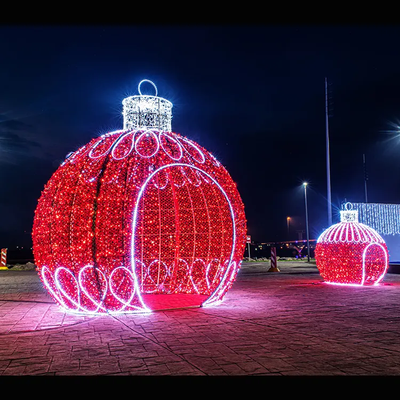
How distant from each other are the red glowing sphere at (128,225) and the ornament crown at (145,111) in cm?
41

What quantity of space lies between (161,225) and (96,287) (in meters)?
4.00

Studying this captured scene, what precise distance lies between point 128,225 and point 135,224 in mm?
334

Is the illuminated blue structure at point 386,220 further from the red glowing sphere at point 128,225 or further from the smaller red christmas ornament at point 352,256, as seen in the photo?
the red glowing sphere at point 128,225

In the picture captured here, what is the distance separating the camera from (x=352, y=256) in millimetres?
12656

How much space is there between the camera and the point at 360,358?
15.9 ft

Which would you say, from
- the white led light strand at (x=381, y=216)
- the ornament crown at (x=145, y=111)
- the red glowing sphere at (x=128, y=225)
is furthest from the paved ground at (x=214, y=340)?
the white led light strand at (x=381, y=216)

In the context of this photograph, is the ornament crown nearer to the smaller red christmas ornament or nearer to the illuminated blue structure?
the smaller red christmas ornament

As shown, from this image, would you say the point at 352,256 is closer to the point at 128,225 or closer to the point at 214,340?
the point at 128,225

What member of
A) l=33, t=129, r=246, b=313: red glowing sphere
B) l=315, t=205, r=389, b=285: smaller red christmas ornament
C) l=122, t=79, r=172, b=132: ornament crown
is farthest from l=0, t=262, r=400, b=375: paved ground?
l=122, t=79, r=172, b=132: ornament crown

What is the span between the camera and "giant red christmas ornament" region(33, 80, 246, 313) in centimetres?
759

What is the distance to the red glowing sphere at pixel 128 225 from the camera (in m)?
7.57

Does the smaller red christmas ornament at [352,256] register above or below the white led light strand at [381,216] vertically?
below

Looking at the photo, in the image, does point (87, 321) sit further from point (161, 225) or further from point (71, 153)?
point (161, 225)

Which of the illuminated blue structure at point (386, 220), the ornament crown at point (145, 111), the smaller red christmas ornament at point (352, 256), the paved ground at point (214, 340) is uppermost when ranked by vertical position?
the ornament crown at point (145, 111)
